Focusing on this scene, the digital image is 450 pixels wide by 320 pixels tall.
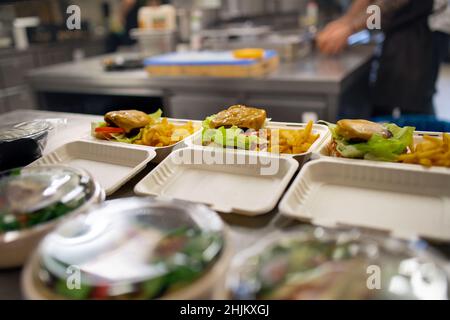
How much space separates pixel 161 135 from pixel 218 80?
129cm

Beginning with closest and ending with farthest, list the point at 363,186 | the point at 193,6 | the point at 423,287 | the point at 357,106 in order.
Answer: the point at 423,287, the point at 363,186, the point at 357,106, the point at 193,6

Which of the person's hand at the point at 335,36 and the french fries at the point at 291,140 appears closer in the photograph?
the french fries at the point at 291,140

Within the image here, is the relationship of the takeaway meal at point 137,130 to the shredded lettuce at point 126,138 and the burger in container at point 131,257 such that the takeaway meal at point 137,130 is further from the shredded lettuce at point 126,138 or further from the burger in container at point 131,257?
the burger in container at point 131,257

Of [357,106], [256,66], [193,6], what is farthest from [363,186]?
[193,6]

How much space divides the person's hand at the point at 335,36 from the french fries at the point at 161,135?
162 cm

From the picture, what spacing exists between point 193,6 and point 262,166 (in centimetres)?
318

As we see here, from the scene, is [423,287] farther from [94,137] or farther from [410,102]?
[410,102]

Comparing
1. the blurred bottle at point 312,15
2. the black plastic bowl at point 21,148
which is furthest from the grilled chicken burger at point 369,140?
the blurred bottle at point 312,15

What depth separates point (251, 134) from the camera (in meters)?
1.14

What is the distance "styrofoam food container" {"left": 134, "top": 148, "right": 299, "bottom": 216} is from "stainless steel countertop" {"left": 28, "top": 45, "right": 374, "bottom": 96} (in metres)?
1.27

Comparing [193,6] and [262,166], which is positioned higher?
[193,6]

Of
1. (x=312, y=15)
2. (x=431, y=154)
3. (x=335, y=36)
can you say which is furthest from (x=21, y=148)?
(x=312, y=15)

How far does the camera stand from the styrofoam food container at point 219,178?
0.95 metres
